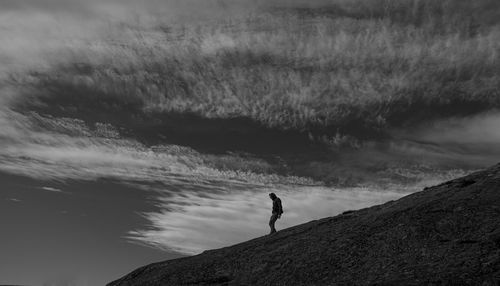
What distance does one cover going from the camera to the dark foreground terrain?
16772mm

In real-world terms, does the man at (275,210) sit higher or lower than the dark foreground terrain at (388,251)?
higher

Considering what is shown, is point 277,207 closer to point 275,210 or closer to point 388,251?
point 275,210

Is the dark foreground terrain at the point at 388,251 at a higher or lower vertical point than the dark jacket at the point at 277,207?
lower

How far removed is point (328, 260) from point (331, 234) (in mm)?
4500

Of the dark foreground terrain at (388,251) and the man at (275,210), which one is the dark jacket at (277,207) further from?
the dark foreground terrain at (388,251)

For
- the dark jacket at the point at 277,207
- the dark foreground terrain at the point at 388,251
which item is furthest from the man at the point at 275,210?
the dark foreground terrain at the point at 388,251

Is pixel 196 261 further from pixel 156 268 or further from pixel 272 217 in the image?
pixel 272 217

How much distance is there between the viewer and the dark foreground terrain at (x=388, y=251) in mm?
16772

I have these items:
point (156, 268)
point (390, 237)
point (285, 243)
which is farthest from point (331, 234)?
point (156, 268)

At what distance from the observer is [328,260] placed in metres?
21.4

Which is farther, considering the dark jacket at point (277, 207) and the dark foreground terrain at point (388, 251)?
the dark jacket at point (277, 207)

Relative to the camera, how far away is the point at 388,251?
65.5 feet

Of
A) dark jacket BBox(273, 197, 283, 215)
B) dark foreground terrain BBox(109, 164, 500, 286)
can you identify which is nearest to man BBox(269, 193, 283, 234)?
dark jacket BBox(273, 197, 283, 215)

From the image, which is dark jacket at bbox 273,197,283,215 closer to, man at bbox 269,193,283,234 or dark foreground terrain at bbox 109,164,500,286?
man at bbox 269,193,283,234
